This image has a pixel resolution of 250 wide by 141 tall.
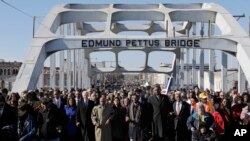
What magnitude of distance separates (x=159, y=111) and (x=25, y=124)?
4922 mm

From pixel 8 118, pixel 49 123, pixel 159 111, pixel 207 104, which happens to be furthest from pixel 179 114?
pixel 8 118

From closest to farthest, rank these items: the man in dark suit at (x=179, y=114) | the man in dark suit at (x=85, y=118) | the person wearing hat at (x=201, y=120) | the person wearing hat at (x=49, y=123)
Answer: the person wearing hat at (x=49, y=123) → the person wearing hat at (x=201, y=120) → the man in dark suit at (x=85, y=118) → the man in dark suit at (x=179, y=114)

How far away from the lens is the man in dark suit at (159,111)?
14648 millimetres

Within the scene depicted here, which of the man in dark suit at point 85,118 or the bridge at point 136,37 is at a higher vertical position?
the bridge at point 136,37

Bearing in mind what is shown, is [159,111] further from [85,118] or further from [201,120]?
[201,120]

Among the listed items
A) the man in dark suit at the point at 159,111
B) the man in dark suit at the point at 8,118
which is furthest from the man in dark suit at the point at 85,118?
the man in dark suit at the point at 8,118

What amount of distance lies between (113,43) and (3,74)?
8768 centimetres

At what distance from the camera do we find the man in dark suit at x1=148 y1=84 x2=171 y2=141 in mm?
14648

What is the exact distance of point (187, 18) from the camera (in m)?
37.6

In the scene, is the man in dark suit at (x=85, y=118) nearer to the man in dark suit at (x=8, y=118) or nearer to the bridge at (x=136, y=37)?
the man in dark suit at (x=8, y=118)

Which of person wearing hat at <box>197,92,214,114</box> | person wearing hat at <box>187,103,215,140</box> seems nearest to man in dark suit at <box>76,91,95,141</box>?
person wearing hat at <box>187,103,215,140</box>

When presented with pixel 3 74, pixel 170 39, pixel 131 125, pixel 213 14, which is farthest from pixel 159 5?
pixel 3 74

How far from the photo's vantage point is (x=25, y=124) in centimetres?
1062

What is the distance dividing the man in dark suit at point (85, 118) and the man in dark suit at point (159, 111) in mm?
1673
